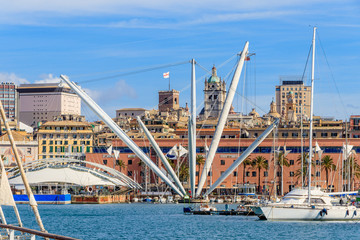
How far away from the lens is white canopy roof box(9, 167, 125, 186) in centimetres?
10856

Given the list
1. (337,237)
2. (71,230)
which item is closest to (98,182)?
(71,230)

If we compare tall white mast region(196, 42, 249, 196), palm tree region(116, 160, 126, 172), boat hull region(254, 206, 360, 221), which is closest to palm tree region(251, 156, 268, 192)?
palm tree region(116, 160, 126, 172)

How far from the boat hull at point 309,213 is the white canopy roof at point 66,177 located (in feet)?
168

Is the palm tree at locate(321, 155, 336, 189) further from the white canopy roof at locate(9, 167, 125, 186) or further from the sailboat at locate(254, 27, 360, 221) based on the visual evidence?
the sailboat at locate(254, 27, 360, 221)

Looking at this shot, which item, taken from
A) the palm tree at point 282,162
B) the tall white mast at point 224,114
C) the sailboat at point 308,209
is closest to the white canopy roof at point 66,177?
the palm tree at point 282,162

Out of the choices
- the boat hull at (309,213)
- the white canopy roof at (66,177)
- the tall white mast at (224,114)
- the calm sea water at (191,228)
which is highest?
the tall white mast at (224,114)

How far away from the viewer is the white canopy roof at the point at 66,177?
10856cm

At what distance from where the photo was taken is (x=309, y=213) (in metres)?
60.0

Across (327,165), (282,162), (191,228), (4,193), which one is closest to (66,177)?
(282,162)

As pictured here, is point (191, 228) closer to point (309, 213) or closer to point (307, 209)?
point (307, 209)

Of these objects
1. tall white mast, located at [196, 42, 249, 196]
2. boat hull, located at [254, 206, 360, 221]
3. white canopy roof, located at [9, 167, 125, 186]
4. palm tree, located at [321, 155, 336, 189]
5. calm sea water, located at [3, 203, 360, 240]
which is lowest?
calm sea water, located at [3, 203, 360, 240]

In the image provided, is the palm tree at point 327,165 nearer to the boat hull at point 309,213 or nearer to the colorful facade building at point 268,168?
the colorful facade building at point 268,168

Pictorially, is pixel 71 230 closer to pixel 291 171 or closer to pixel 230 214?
pixel 230 214

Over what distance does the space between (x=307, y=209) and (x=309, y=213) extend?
40 cm
